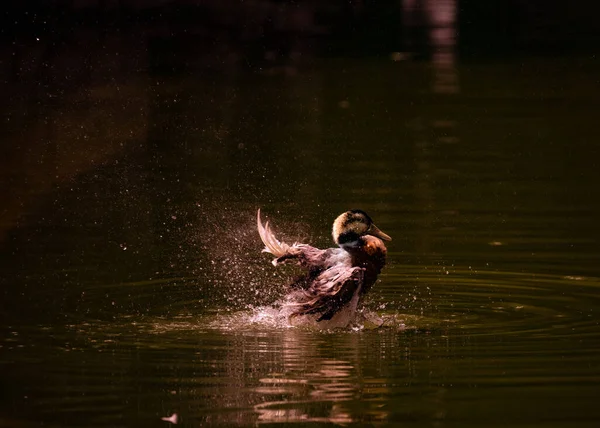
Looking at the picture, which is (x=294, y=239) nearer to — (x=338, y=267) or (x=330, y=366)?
(x=338, y=267)

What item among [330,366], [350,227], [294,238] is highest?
[350,227]

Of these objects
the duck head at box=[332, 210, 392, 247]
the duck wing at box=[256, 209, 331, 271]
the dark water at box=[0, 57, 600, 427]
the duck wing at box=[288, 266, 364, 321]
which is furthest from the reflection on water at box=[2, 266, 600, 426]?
the duck head at box=[332, 210, 392, 247]

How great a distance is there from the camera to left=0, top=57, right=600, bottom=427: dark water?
9445 mm

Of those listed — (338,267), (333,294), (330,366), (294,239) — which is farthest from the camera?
(294,239)

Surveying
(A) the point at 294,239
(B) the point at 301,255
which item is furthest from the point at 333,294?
(A) the point at 294,239

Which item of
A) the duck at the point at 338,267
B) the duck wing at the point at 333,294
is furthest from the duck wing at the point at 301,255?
the duck wing at the point at 333,294

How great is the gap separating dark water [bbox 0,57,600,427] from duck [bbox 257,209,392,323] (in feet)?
0.61

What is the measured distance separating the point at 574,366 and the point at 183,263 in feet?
14.5

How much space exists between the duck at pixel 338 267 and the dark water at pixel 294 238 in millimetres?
187

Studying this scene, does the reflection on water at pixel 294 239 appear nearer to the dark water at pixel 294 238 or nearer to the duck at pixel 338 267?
the dark water at pixel 294 238

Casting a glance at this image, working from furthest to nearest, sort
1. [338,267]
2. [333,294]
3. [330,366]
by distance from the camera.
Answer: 1. [338,267]
2. [333,294]
3. [330,366]

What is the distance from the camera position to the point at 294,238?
1459 centimetres

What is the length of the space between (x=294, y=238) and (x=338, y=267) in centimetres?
345

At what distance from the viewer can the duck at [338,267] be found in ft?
36.1
